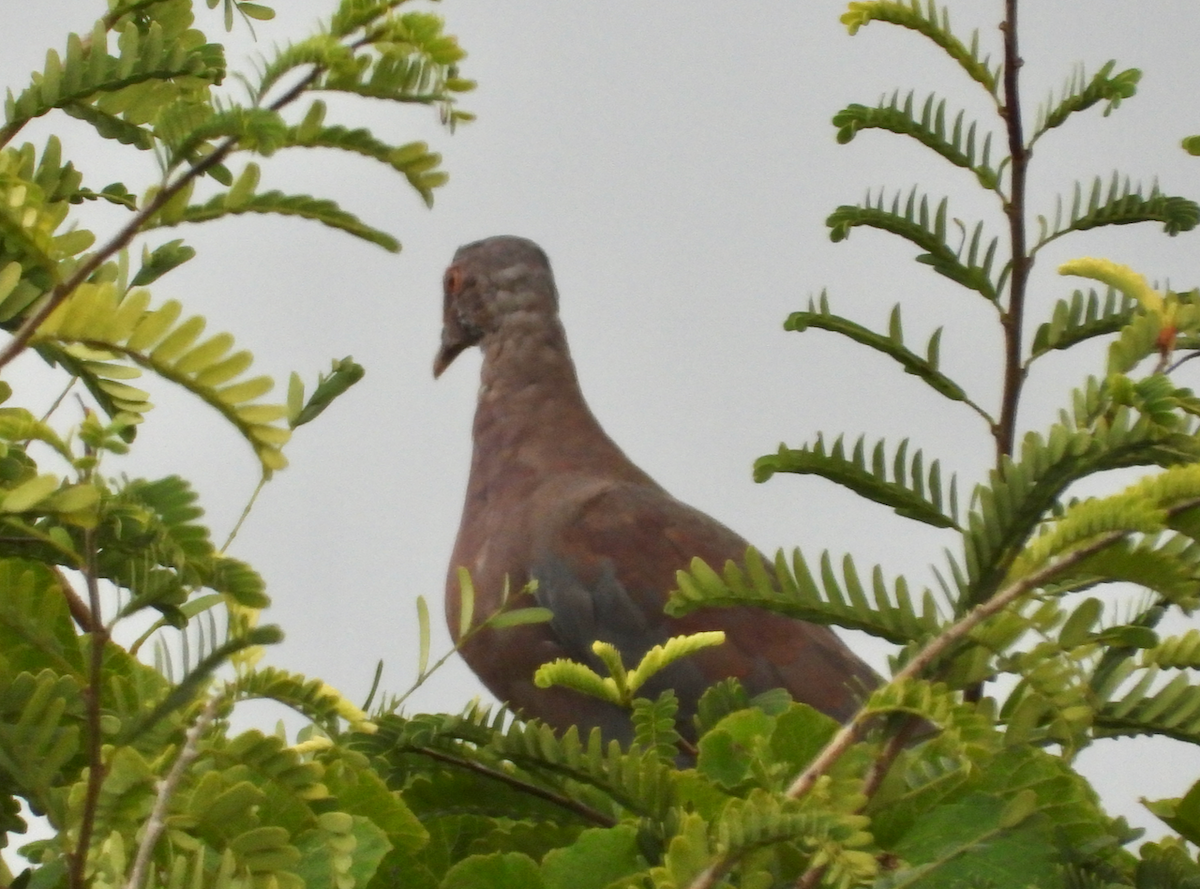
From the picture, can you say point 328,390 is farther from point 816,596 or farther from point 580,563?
point 580,563

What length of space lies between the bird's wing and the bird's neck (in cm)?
25

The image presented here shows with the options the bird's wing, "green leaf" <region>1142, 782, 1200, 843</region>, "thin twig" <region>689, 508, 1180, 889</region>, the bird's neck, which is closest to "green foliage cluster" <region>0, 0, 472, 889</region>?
"thin twig" <region>689, 508, 1180, 889</region>

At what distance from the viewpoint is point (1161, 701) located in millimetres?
1060

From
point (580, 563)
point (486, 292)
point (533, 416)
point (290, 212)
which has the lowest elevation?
point (290, 212)

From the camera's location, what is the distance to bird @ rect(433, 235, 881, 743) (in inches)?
139

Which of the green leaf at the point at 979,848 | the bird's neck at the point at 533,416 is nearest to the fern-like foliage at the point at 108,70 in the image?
the green leaf at the point at 979,848

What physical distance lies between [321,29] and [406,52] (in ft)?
0.18

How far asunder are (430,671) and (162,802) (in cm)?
50

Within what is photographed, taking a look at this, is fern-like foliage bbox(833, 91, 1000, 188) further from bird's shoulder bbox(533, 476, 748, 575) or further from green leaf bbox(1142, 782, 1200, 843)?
bird's shoulder bbox(533, 476, 748, 575)

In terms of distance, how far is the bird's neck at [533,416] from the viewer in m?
4.27

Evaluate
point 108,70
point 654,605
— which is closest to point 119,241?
point 108,70

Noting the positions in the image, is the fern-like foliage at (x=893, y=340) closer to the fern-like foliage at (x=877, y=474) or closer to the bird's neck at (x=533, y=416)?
the fern-like foliage at (x=877, y=474)

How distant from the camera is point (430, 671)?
1315 millimetres

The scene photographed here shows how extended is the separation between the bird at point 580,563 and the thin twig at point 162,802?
2278 millimetres
